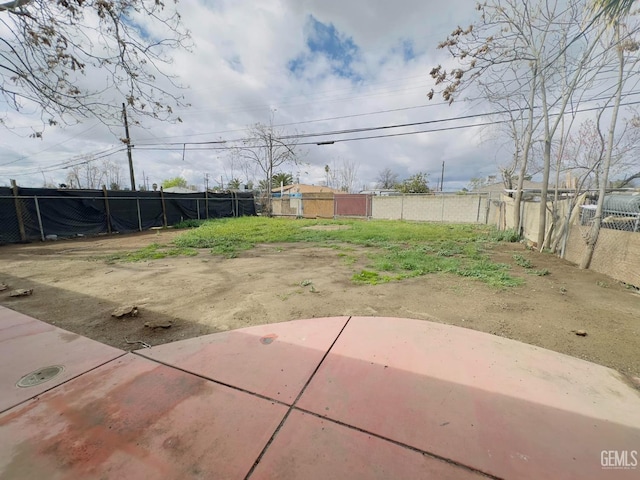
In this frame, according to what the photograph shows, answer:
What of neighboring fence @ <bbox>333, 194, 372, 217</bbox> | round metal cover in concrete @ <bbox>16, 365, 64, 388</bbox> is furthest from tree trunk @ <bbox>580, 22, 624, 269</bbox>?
neighboring fence @ <bbox>333, 194, 372, 217</bbox>

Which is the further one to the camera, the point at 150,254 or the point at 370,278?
the point at 150,254

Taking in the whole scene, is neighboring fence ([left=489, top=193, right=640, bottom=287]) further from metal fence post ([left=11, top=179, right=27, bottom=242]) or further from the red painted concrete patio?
metal fence post ([left=11, top=179, right=27, bottom=242])

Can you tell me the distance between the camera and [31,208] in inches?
334

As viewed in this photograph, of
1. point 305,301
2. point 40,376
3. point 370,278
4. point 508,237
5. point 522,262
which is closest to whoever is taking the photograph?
point 40,376

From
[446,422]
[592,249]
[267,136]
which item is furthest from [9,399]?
[267,136]

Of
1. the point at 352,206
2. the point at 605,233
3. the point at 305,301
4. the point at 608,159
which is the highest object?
the point at 608,159

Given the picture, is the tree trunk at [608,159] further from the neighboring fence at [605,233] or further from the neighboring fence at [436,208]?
the neighboring fence at [436,208]

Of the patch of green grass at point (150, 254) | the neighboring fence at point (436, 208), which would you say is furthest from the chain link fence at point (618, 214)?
the neighboring fence at point (436, 208)

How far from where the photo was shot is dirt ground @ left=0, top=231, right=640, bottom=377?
108 inches

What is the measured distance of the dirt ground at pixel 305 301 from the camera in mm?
2732

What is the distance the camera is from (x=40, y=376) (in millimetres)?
2053

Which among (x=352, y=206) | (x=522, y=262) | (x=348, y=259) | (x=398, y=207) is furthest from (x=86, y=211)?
(x=398, y=207)

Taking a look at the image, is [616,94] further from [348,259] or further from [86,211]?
[86,211]

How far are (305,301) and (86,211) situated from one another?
10919mm
